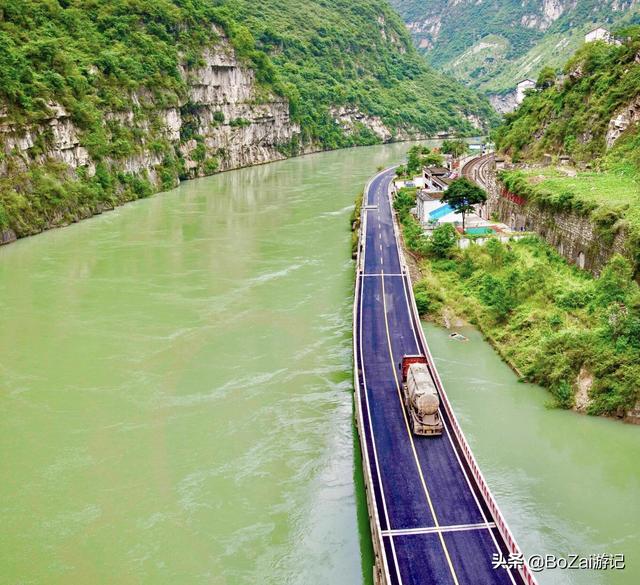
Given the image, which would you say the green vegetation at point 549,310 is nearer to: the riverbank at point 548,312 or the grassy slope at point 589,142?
the riverbank at point 548,312

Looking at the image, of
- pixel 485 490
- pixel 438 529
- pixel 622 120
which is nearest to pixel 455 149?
pixel 622 120

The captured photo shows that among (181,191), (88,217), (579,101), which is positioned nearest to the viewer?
(579,101)

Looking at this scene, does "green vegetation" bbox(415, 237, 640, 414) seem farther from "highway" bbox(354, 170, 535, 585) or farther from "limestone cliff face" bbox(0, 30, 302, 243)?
"limestone cliff face" bbox(0, 30, 302, 243)

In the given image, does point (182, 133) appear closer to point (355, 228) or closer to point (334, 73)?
point (355, 228)

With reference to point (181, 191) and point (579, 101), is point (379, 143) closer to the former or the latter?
point (181, 191)

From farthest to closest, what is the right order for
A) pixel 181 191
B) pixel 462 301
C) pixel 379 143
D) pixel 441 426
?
pixel 379 143 < pixel 181 191 < pixel 462 301 < pixel 441 426

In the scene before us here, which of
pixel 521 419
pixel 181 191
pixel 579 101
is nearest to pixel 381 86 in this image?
pixel 181 191

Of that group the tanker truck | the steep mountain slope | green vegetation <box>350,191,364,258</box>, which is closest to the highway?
the tanker truck
